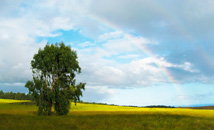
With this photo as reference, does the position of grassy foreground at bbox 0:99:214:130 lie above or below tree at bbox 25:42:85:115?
below

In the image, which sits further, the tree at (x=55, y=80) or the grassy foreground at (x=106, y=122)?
the tree at (x=55, y=80)

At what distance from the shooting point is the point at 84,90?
43.2 metres

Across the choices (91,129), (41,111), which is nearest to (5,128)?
(91,129)

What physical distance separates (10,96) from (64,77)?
181m

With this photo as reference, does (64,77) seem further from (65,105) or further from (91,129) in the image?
(91,129)

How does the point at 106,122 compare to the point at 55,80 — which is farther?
the point at 55,80

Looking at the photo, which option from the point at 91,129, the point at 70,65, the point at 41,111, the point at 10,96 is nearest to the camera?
the point at 91,129

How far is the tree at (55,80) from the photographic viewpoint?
40156mm

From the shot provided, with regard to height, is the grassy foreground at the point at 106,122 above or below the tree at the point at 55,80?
below

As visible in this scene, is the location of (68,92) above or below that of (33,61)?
below

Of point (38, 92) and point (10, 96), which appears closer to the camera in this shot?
point (38, 92)

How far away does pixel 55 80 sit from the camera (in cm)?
4209

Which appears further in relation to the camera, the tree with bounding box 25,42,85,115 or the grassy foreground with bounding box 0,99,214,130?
the tree with bounding box 25,42,85,115

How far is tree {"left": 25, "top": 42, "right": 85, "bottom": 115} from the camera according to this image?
40.2 m
